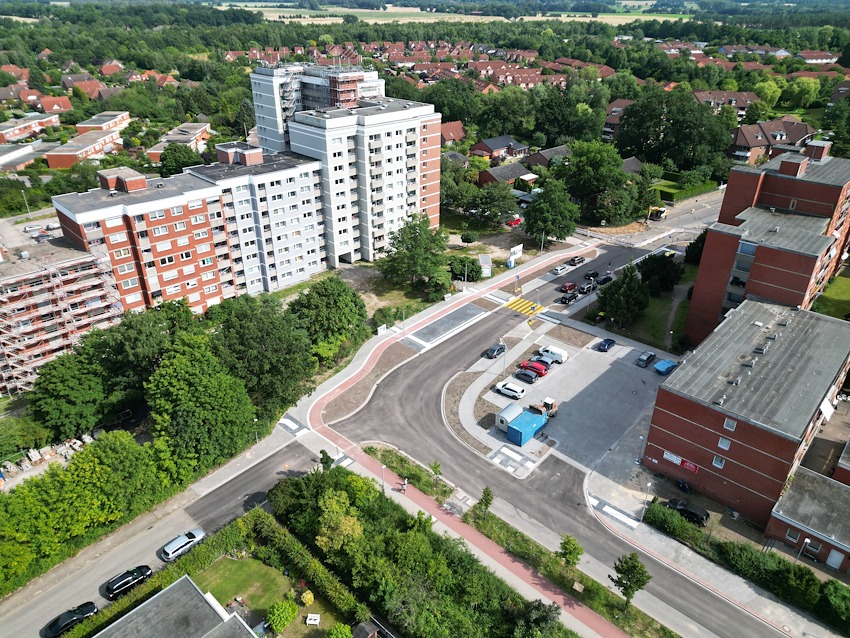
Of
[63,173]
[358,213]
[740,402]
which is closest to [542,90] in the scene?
[358,213]

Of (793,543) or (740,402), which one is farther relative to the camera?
(740,402)

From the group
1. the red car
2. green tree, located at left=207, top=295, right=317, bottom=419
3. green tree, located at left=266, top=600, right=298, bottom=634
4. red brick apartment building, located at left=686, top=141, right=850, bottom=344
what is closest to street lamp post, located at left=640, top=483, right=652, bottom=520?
the red car

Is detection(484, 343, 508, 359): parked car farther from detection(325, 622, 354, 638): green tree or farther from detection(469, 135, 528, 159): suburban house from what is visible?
detection(469, 135, 528, 159): suburban house

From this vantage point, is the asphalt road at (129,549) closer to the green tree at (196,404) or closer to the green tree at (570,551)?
the green tree at (196,404)

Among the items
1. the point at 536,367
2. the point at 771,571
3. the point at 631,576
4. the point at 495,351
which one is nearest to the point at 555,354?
the point at 536,367

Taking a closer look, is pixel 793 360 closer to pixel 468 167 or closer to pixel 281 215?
pixel 281 215

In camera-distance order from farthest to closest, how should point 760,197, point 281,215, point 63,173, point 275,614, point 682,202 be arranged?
point 63,173 → point 682,202 → point 281,215 → point 760,197 → point 275,614

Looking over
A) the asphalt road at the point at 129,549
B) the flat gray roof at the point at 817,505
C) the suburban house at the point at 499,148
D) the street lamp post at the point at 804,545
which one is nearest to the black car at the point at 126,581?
the asphalt road at the point at 129,549
